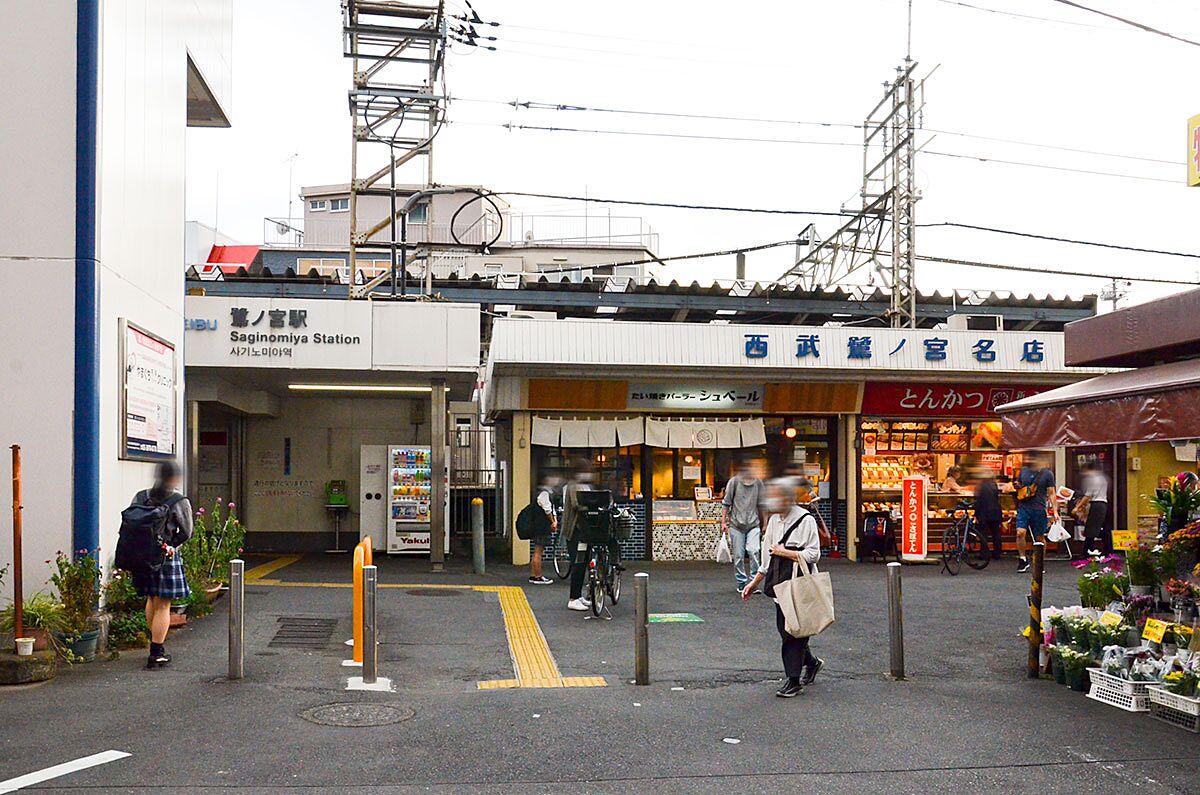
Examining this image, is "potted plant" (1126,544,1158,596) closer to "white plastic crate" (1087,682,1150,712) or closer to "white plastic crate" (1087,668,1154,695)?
"white plastic crate" (1087,668,1154,695)

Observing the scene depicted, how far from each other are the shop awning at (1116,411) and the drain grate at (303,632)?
696 centimetres

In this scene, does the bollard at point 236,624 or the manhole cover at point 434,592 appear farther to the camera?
the manhole cover at point 434,592

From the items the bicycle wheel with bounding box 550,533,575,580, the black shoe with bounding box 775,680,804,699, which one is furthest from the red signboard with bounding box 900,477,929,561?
the black shoe with bounding box 775,680,804,699

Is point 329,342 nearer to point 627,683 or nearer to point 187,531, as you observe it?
point 187,531

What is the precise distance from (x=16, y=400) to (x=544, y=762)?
5758 mm

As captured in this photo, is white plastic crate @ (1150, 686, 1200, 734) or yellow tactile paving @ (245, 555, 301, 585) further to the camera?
yellow tactile paving @ (245, 555, 301, 585)

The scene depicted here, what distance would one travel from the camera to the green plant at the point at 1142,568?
8664 millimetres

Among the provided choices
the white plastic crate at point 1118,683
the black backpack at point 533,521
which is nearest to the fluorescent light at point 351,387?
the black backpack at point 533,521

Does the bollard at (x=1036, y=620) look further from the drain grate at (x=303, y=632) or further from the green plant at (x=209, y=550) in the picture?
the green plant at (x=209, y=550)

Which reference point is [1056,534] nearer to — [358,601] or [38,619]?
[358,601]

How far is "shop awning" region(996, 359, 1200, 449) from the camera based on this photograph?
7.77m

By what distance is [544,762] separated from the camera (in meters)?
6.59

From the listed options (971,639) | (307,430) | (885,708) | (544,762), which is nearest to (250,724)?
(544,762)

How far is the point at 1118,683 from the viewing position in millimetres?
8172
